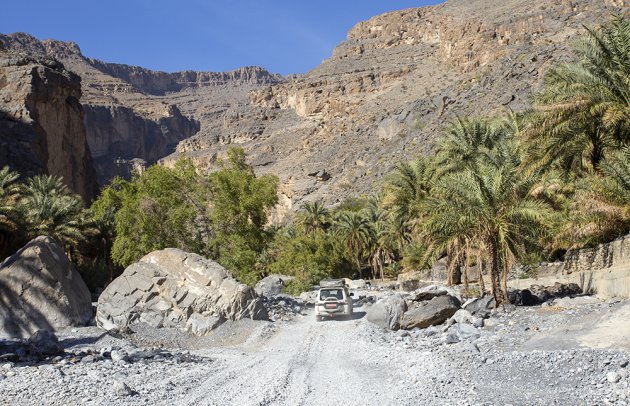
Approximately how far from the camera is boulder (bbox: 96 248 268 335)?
53.1 feet

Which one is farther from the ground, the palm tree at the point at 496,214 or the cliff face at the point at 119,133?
the cliff face at the point at 119,133

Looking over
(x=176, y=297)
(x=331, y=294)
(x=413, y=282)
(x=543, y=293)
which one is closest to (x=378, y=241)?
(x=413, y=282)

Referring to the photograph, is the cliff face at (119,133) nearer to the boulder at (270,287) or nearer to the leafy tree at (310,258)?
the leafy tree at (310,258)

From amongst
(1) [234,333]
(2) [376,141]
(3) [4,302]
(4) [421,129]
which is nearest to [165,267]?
(1) [234,333]

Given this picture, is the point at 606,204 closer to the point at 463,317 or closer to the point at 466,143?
the point at 463,317

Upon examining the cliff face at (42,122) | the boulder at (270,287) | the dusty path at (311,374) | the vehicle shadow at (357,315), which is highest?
the cliff face at (42,122)

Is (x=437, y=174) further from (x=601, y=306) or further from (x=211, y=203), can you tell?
(x=601, y=306)

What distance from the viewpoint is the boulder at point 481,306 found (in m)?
15.3

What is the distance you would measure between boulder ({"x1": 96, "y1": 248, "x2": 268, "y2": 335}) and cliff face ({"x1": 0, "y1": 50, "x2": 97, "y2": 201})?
40533mm

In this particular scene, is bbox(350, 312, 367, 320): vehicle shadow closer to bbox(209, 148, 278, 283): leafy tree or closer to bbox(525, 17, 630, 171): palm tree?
bbox(209, 148, 278, 283): leafy tree

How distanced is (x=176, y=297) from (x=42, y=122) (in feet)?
164

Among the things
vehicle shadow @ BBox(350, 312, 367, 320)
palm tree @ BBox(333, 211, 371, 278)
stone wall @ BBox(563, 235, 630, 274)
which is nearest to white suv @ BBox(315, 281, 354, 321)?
vehicle shadow @ BBox(350, 312, 367, 320)

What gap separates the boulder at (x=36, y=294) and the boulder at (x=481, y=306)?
477 inches

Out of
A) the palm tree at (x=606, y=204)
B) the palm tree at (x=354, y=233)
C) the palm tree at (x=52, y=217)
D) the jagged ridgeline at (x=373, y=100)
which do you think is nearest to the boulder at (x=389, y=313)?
the palm tree at (x=606, y=204)
